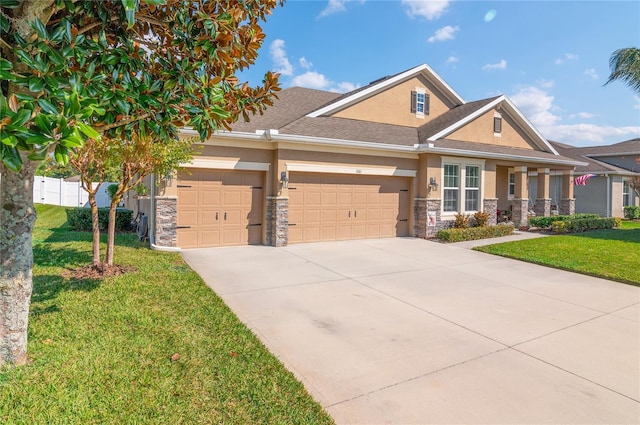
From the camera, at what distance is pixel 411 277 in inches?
306

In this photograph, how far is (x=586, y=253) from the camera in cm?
1043

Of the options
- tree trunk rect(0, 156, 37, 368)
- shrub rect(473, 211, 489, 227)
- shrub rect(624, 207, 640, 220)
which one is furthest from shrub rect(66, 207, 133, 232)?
shrub rect(624, 207, 640, 220)

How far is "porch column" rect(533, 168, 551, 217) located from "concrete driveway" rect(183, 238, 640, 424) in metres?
10.3

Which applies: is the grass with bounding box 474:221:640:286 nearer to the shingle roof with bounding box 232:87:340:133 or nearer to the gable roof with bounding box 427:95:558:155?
the gable roof with bounding box 427:95:558:155

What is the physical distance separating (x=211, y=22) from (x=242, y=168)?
784 centimetres

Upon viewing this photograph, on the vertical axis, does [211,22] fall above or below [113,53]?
above

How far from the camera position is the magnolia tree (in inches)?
106

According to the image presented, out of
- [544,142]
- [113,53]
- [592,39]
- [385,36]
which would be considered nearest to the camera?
[113,53]

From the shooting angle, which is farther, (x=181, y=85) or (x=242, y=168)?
(x=242, y=168)

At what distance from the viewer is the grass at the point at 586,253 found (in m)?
8.51

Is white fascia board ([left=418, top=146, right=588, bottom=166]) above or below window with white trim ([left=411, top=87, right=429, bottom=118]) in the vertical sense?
below

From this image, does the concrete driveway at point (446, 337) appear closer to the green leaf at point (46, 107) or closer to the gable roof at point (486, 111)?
the green leaf at point (46, 107)

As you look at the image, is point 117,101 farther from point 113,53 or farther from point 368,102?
point 368,102

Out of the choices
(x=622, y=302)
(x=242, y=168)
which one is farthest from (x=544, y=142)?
(x=242, y=168)
